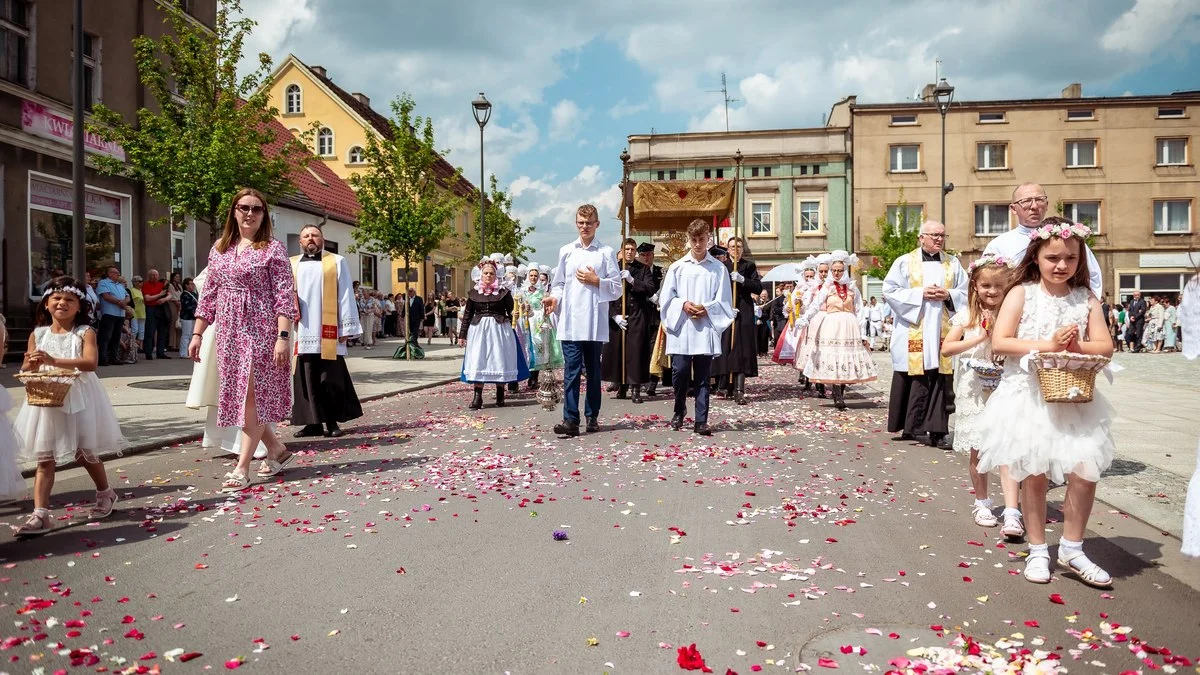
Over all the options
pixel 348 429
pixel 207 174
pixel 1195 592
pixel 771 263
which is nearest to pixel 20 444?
pixel 348 429

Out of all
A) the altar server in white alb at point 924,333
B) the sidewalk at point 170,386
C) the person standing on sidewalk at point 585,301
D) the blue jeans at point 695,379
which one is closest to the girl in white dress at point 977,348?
the altar server in white alb at point 924,333

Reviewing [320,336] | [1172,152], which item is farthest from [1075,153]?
[320,336]

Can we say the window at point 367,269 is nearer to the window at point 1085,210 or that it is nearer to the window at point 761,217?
the window at point 761,217

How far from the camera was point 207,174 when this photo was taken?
14.3 meters

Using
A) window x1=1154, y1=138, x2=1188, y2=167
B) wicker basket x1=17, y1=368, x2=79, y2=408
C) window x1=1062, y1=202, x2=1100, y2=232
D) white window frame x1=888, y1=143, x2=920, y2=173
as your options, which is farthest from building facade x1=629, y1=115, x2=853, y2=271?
wicker basket x1=17, y1=368, x2=79, y2=408

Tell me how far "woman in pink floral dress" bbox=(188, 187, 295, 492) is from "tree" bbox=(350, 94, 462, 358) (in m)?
17.6

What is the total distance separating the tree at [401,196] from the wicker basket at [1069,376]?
2135 centimetres

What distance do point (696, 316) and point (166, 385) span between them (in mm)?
8831

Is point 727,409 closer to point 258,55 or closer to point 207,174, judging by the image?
point 207,174

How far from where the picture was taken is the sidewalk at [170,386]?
31.8ft

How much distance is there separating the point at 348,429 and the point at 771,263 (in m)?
46.9

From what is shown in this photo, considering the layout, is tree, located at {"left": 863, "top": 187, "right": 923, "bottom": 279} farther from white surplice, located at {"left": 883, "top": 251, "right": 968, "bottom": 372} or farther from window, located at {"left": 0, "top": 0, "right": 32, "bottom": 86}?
white surplice, located at {"left": 883, "top": 251, "right": 968, "bottom": 372}

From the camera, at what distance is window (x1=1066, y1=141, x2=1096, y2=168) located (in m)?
51.3

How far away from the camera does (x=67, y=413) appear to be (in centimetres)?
568
